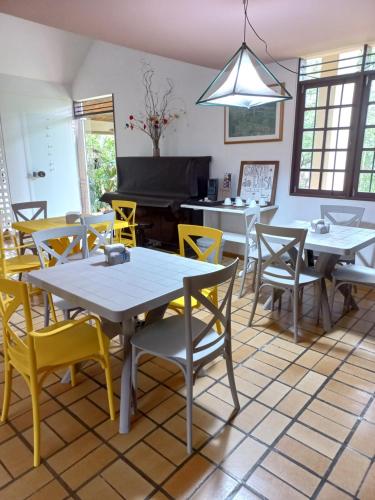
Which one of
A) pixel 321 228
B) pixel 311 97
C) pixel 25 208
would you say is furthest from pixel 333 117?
pixel 25 208

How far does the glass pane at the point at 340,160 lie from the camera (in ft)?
12.1

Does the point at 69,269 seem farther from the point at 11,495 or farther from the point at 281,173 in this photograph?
the point at 281,173

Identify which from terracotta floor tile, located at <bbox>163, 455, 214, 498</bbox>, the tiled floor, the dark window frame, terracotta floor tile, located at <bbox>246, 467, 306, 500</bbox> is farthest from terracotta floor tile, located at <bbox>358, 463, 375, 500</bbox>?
the dark window frame

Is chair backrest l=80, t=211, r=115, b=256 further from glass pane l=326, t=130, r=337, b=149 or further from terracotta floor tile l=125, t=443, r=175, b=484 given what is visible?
glass pane l=326, t=130, r=337, b=149

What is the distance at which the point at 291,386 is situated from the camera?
6.80ft

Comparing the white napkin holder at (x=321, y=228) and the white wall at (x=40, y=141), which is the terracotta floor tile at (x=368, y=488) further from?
the white wall at (x=40, y=141)

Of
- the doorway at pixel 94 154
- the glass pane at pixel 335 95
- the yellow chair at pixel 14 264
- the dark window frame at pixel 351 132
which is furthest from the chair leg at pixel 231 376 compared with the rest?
the doorway at pixel 94 154

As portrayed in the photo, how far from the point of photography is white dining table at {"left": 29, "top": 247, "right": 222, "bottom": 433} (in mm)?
1549

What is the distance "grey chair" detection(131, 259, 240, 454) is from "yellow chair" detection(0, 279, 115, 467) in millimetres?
222

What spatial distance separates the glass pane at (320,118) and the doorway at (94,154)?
3.52m

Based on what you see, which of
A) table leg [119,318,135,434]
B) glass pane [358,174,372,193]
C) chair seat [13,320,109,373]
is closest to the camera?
chair seat [13,320,109,373]

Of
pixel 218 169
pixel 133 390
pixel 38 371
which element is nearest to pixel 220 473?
pixel 133 390

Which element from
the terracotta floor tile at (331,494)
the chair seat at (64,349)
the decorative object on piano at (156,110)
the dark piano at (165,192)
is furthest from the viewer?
the decorative object on piano at (156,110)

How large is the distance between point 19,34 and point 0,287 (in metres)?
4.91
